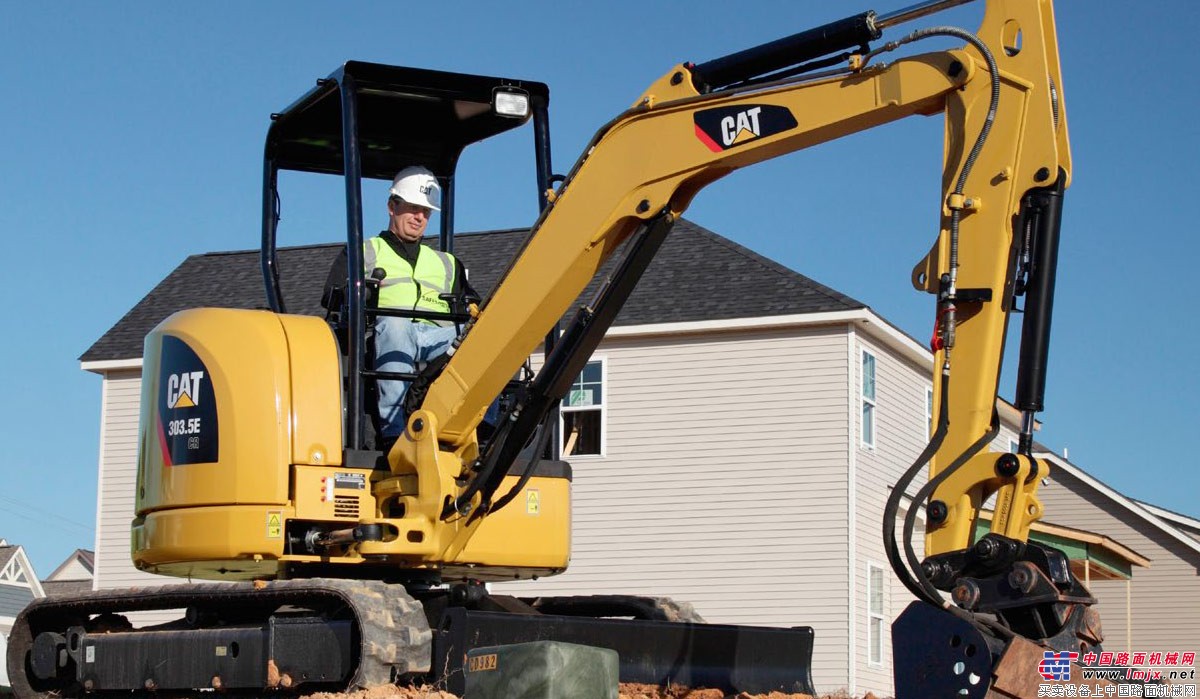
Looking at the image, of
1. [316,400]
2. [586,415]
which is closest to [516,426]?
[316,400]

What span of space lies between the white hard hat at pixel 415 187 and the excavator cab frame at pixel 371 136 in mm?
252

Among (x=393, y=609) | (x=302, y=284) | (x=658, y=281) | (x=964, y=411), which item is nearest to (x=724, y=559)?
(x=658, y=281)

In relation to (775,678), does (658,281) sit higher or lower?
higher

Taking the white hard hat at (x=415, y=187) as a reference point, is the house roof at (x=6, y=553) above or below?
below

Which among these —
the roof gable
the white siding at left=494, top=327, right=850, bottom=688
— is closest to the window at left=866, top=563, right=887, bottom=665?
the white siding at left=494, top=327, right=850, bottom=688

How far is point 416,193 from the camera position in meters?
9.25

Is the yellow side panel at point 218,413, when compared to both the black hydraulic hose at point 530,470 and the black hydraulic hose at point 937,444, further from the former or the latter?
the black hydraulic hose at point 937,444

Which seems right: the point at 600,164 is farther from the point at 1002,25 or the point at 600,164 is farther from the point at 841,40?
the point at 1002,25

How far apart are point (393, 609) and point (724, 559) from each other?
16.0 meters

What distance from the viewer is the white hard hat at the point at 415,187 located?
9.24m

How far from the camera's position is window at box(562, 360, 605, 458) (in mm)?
25047

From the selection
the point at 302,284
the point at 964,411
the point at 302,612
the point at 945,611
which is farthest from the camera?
the point at 302,284

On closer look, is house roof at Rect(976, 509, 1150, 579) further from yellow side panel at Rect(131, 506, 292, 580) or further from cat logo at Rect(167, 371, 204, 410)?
cat logo at Rect(167, 371, 204, 410)

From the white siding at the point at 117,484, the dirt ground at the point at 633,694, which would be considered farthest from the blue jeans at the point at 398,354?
the white siding at the point at 117,484
